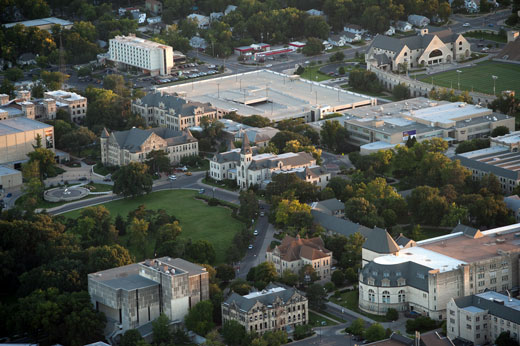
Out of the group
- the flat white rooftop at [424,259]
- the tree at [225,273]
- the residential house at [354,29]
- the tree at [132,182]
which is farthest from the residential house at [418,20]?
the tree at [225,273]

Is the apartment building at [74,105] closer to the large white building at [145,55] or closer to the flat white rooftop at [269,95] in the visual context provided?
the flat white rooftop at [269,95]

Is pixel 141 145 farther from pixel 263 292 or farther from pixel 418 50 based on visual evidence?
pixel 418 50

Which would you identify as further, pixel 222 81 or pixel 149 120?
pixel 222 81

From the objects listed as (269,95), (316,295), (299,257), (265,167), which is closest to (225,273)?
(299,257)

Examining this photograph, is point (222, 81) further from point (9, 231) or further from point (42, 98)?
point (9, 231)

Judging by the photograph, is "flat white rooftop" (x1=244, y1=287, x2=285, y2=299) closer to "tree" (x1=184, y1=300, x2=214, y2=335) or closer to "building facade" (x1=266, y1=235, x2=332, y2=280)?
"tree" (x1=184, y1=300, x2=214, y2=335)

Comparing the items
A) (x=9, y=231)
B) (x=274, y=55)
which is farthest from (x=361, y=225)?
(x=274, y=55)
